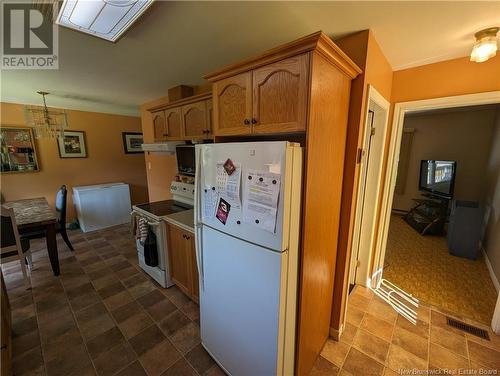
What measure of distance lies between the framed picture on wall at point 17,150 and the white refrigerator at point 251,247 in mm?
4198

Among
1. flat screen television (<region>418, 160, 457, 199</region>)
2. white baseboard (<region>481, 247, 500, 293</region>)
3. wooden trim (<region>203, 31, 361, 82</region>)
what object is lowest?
white baseboard (<region>481, 247, 500, 293</region>)

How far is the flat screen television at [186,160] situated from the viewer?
244 centimetres

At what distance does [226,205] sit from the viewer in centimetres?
126

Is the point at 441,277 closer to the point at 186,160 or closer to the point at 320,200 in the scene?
the point at 320,200

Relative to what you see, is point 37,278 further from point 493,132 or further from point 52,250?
point 493,132

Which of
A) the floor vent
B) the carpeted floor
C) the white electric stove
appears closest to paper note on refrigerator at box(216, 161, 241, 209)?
the white electric stove

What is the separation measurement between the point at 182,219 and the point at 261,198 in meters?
1.31

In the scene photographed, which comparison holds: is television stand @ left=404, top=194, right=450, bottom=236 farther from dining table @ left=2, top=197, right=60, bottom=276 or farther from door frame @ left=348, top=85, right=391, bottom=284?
dining table @ left=2, top=197, right=60, bottom=276

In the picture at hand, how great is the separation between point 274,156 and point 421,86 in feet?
6.21

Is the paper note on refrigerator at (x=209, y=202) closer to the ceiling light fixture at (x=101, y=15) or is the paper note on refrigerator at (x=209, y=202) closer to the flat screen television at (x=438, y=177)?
the ceiling light fixture at (x=101, y=15)

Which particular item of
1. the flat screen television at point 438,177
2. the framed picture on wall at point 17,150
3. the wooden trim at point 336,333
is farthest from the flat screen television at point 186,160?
the flat screen television at point 438,177

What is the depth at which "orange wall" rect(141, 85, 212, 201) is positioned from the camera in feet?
10.9

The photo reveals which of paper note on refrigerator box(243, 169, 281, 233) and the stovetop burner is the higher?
paper note on refrigerator box(243, 169, 281, 233)

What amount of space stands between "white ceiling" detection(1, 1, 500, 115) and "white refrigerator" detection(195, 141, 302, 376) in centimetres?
83
